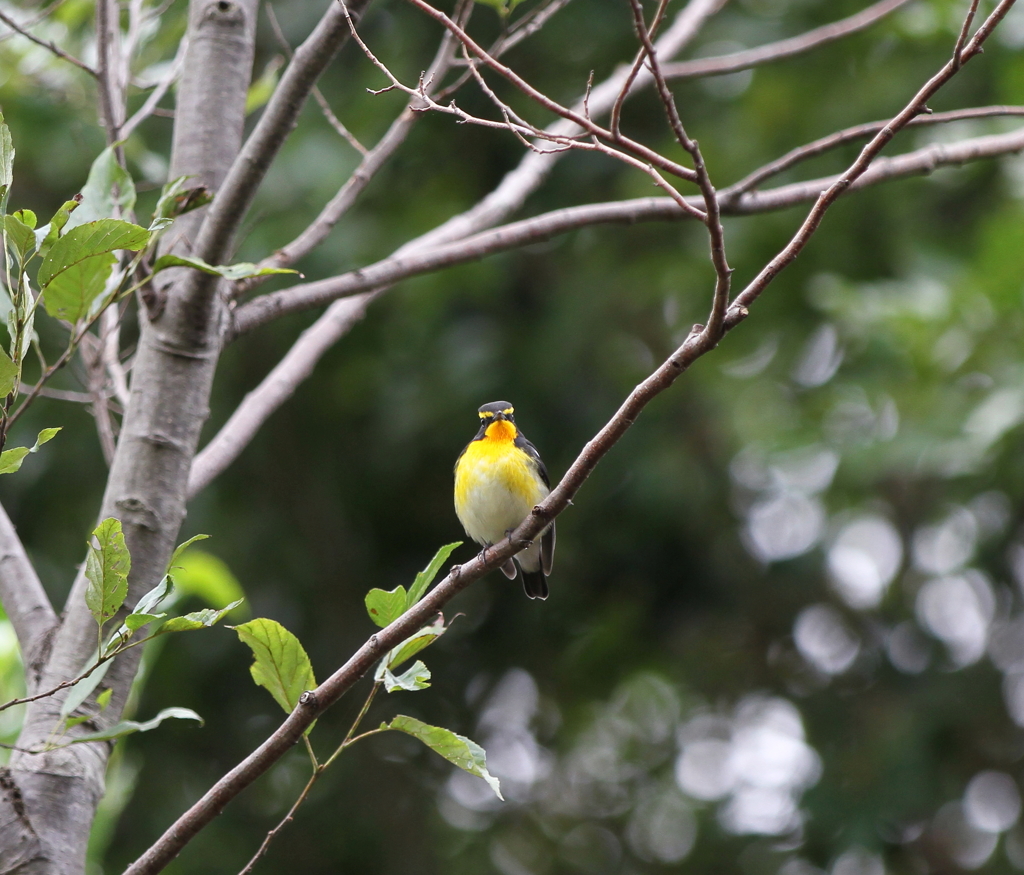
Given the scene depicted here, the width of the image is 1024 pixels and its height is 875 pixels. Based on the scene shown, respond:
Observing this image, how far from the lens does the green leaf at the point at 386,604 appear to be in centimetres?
194

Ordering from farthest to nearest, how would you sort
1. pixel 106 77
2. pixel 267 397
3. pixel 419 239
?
pixel 419 239 < pixel 267 397 < pixel 106 77

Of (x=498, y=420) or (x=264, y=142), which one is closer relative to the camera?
(x=264, y=142)

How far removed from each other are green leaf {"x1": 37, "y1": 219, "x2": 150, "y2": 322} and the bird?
250 centimetres

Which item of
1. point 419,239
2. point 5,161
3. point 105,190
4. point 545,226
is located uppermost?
point 419,239

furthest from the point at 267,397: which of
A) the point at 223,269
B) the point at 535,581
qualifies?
the point at 535,581

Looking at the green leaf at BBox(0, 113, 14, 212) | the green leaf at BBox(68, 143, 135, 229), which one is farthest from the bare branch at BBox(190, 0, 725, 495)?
the green leaf at BBox(0, 113, 14, 212)

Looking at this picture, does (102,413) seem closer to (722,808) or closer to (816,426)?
(816,426)

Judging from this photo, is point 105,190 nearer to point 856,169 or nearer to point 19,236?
point 19,236

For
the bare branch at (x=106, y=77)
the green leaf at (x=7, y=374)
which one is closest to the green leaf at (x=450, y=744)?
the green leaf at (x=7, y=374)

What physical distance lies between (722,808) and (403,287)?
476 centimetres

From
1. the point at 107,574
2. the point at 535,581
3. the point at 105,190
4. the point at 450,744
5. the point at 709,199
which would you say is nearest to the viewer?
the point at 709,199

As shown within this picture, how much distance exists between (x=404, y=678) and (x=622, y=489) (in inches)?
203

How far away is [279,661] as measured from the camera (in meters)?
1.90

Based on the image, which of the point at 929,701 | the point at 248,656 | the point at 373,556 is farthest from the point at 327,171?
the point at 929,701
